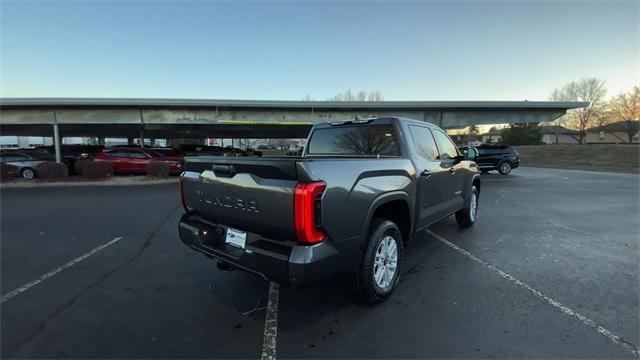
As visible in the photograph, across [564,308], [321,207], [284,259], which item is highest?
[321,207]

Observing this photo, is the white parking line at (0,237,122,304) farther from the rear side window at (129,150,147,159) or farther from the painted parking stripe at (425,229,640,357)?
the rear side window at (129,150,147,159)

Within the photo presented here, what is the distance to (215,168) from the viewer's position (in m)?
3.15

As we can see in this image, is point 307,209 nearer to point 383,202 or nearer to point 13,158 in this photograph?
point 383,202

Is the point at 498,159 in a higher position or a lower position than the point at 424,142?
lower

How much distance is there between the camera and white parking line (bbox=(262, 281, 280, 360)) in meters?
2.62

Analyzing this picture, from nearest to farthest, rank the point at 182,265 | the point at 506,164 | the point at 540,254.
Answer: the point at 182,265 → the point at 540,254 → the point at 506,164

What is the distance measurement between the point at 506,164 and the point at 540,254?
51.4ft

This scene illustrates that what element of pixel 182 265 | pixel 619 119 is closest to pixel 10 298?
pixel 182 265

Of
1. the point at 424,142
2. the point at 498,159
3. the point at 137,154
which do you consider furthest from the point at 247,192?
the point at 498,159

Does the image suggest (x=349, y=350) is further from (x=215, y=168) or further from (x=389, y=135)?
(x=389, y=135)

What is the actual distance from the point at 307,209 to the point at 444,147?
343 centimetres

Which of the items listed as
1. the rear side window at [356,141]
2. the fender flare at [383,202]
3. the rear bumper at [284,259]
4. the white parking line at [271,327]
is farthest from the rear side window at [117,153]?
the fender flare at [383,202]

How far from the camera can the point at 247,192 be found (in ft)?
9.26

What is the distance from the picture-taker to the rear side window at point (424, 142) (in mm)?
4289
